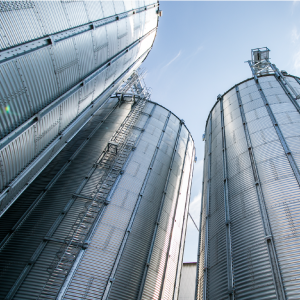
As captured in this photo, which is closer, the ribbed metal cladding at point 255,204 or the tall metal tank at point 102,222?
the ribbed metal cladding at point 255,204

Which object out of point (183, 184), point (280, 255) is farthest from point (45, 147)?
point (183, 184)

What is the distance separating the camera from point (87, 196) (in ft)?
42.5

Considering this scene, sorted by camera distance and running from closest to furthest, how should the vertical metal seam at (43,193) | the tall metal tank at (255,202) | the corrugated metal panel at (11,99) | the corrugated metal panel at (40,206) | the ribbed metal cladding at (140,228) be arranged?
the corrugated metal panel at (11,99) < the tall metal tank at (255,202) < the ribbed metal cladding at (140,228) < the corrugated metal panel at (40,206) < the vertical metal seam at (43,193)

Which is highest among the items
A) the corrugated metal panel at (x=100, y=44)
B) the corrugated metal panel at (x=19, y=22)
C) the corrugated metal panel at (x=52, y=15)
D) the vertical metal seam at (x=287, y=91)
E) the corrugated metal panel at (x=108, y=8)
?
the vertical metal seam at (x=287, y=91)

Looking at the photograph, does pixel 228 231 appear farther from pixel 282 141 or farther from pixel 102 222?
pixel 102 222

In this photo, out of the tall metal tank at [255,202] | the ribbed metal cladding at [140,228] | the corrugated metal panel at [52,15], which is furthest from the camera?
the ribbed metal cladding at [140,228]

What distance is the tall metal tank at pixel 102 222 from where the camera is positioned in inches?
393

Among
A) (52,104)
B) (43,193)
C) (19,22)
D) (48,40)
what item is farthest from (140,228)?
(19,22)

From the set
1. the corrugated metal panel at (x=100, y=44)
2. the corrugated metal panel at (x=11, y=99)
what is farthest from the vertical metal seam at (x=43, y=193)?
the corrugated metal panel at (x=11, y=99)

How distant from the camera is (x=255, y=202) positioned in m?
10.6

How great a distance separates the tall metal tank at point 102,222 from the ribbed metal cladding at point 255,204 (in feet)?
8.23

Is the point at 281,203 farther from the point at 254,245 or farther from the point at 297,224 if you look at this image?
the point at 254,245

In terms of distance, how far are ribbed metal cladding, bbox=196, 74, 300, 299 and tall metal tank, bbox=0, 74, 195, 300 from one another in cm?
251

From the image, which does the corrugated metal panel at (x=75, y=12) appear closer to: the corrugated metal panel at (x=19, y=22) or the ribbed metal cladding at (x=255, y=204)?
the corrugated metal panel at (x=19, y=22)
